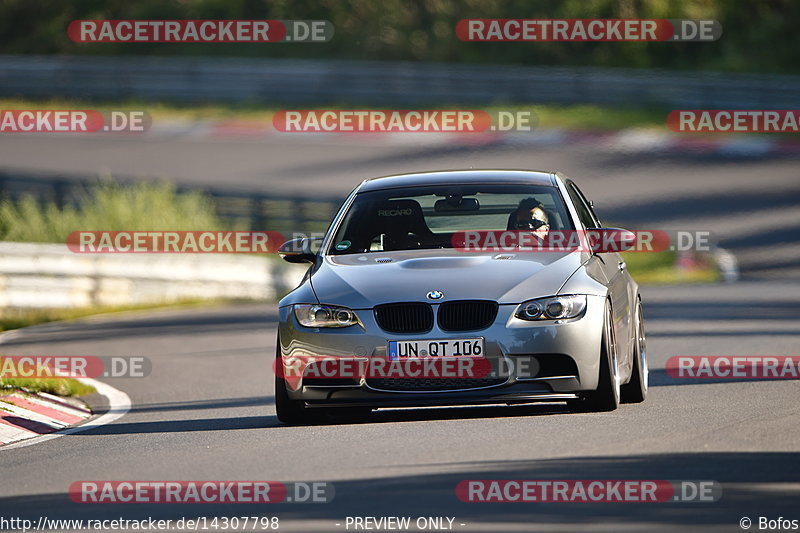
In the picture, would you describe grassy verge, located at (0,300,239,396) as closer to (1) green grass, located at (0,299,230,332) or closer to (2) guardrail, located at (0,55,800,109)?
(1) green grass, located at (0,299,230,332)

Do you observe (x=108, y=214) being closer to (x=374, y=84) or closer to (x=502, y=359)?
(x=374, y=84)

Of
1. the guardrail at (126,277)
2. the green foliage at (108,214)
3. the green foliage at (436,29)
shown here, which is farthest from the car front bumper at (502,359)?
the green foliage at (436,29)

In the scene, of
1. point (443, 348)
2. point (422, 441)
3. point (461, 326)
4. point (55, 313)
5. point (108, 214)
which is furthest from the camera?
point (108, 214)

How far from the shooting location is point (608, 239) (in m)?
10.6

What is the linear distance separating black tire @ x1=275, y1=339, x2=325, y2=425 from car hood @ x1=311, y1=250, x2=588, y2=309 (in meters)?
0.56

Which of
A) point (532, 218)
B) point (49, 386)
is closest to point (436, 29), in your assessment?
point (49, 386)

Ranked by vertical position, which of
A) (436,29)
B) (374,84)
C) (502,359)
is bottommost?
(502,359)

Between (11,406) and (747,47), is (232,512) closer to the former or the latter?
(11,406)

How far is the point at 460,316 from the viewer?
9.41 metres

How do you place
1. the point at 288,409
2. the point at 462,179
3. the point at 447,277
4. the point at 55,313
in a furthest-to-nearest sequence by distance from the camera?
the point at 55,313 < the point at 462,179 < the point at 288,409 < the point at 447,277

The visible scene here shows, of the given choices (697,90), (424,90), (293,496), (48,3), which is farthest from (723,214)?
(48,3)

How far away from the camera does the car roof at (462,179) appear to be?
11.0 metres

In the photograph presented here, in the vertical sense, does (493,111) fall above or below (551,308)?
above

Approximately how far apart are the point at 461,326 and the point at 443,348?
0.66 ft
